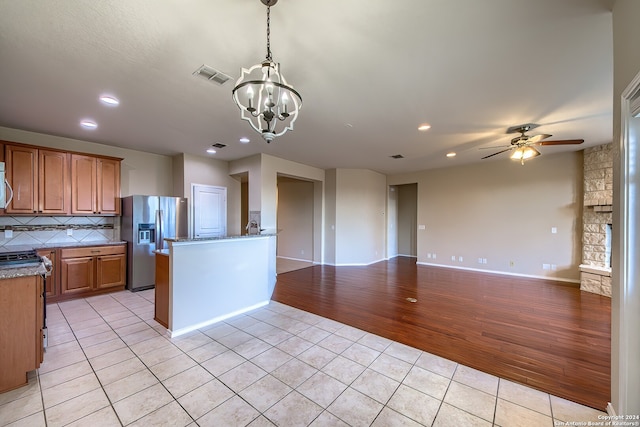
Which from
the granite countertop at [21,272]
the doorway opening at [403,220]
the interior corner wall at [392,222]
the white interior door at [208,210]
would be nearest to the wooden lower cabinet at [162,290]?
the granite countertop at [21,272]

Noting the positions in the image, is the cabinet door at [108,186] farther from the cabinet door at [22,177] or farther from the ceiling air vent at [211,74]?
the ceiling air vent at [211,74]

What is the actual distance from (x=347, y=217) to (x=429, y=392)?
5406mm

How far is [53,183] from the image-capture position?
406cm

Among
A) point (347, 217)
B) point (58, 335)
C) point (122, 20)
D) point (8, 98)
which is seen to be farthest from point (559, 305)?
point (8, 98)

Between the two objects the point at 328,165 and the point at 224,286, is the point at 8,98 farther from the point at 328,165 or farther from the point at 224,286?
the point at 328,165

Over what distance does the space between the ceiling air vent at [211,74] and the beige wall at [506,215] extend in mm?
6383

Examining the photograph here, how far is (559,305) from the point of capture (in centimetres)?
395

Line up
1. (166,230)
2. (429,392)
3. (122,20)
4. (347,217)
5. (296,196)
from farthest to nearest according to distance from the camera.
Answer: (296,196) < (347,217) < (166,230) < (429,392) < (122,20)

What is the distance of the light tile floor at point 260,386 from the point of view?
5.69 ft

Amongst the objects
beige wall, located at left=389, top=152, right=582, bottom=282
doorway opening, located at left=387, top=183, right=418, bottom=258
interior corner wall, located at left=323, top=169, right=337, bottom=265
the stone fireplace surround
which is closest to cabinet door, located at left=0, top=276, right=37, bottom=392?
interior corner wall, located at left=323, top=169, right=337, bottom=265

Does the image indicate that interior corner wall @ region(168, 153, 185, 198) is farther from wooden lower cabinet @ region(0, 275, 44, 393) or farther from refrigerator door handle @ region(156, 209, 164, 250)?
wooden lower cabinet @ region(0, 275, 44, 393)

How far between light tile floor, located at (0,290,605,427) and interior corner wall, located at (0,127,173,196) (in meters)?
3.15

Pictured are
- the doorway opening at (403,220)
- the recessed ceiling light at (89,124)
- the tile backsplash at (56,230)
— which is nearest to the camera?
the recessed ceiling light at (89,124)

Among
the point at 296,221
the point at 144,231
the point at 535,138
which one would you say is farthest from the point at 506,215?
the point at 144,231
